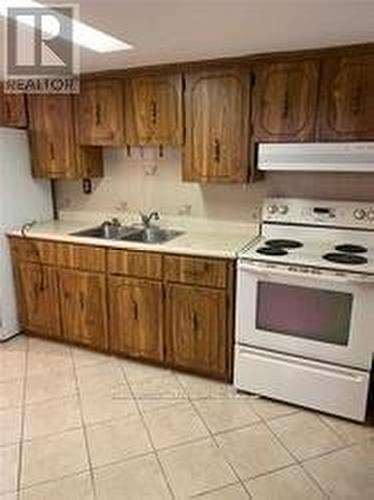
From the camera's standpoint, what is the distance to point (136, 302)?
2.93m

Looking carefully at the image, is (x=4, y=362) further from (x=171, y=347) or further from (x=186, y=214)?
(x=186, y=214)

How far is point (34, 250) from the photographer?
3.22 meters

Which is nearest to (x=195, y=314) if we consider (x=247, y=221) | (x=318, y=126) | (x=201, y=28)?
(x=247, y=221)

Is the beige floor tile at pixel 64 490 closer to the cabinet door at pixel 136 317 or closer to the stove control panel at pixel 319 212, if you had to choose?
the cabinet door at pixel 136 317

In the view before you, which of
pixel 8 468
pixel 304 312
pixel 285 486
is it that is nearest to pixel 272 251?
pixel 304 312

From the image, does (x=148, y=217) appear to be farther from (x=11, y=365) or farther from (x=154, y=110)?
(x=11, y=365)

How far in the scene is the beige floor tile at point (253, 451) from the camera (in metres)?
2.06

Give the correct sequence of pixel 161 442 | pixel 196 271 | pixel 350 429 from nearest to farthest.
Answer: pixel 161 442
pixel 350 429
pixel 196 271

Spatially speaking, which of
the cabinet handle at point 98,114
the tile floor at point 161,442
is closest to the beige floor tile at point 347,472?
the tile floor at point 161,442

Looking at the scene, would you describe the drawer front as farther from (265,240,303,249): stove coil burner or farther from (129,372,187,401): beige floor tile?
(265,240,303,249): stove coil burner

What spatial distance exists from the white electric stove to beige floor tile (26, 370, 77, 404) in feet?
3.71

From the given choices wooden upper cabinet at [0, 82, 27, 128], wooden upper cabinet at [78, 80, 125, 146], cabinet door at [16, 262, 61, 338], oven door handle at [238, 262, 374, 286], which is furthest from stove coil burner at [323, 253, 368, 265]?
wooden upper cabinet at [0, 82, 27, 128]

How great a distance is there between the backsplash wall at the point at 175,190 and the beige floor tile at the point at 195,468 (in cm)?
160

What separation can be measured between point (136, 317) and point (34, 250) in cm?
99
